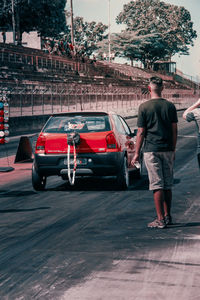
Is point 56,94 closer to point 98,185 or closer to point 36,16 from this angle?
point 98,185

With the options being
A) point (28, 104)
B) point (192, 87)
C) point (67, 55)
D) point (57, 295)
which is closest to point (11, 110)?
point (28, 104)

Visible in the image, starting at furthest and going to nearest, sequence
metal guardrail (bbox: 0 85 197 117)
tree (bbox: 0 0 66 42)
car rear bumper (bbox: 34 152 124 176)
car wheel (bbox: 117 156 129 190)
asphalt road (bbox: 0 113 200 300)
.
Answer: tree (bbox: 0 0 66 42)
metal guardrail (bbox: 0 85 197 117)
car wheel (bbox: 117 156 129 190)
car rear bumper (bbox: 34 152 124 176)
asphalt road (bbox: 0 113 200 300)

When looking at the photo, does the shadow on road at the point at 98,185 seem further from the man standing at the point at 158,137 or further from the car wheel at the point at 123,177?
the man standing at the point at 158,137

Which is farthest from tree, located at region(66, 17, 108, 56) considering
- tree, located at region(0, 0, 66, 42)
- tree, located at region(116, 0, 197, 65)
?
tree, located at region(0, 0, 66, 42)

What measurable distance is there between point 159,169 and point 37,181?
431 centimetres

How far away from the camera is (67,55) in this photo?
214ft

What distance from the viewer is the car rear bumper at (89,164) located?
10992mm

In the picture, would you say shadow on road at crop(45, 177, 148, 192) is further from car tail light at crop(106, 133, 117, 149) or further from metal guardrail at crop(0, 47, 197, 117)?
metal guardrail at crop(0, 47, 197, 117)

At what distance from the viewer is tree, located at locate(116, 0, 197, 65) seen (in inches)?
4454

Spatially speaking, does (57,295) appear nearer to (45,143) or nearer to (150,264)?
(150,264)

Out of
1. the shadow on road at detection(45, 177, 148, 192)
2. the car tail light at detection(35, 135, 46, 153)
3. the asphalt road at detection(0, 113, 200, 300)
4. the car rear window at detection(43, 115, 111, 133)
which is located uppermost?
the car rear window at detection(43, 115, 111, 133)

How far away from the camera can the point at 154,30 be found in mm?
119812

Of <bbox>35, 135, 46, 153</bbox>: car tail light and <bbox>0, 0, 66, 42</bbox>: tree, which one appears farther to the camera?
<bbox>0, 0, 66, 42</bbox>: tree

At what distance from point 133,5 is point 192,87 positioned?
2279cm
